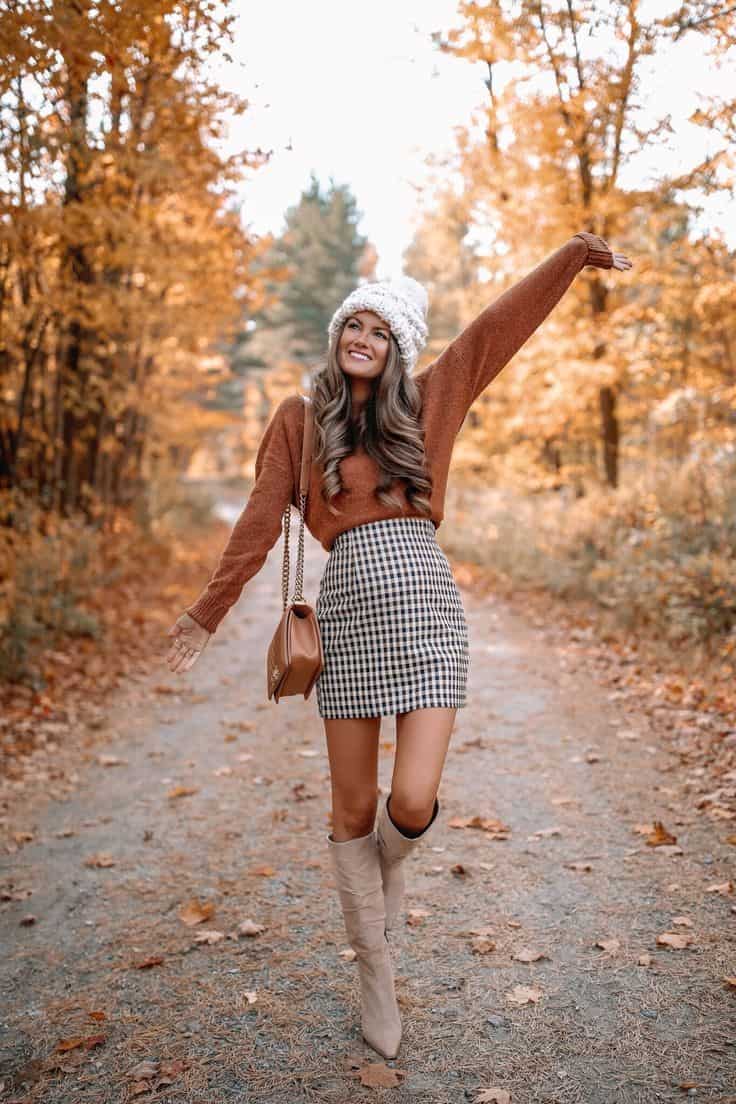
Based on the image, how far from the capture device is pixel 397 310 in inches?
116

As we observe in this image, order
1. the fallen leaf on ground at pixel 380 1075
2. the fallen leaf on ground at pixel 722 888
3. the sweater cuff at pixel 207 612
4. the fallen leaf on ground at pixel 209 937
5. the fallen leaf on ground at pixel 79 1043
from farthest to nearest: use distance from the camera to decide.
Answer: the fallen leaf on ground at pixel 722 888 → the fallen leaf on ground at pixel 209 937 → the sweater cuff at pixel 207 612 → the fallen leaf on ground at pixel 79 1043 → the fallen leaf on ground at pixel 380 1075

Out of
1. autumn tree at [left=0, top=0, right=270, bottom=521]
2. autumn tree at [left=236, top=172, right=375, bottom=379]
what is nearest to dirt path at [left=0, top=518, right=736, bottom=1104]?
autumn tree at [left=0, top=0, right=270, bottom=521]

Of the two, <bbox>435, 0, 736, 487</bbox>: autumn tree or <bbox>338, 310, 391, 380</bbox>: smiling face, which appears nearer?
<bbox>338, 310, 391, 380</bbox>: smiling face

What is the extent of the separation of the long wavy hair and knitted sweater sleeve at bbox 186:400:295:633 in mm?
123

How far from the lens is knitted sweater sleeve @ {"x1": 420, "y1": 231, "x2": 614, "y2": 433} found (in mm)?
2896

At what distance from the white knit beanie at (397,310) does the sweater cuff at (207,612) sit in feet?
3.25

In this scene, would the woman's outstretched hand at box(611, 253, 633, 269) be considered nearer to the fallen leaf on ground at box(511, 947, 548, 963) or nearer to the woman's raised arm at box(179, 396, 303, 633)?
the woman's raised arm at box(179, 396, 303, 633)

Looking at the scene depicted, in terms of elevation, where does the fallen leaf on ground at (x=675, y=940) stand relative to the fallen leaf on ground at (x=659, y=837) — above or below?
above

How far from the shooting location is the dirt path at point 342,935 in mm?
2535

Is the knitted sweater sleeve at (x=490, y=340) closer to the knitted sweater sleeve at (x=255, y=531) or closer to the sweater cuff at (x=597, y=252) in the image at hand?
the sweater cuff at (x=597, y=252)

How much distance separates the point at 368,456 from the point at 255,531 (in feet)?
1.42

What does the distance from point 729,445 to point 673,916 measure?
608 centimetres

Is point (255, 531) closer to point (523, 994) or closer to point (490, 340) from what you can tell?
point (490, 340)

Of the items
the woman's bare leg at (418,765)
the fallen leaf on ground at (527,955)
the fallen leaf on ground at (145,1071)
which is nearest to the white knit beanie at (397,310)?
the woman's bare leg at (418,765)
